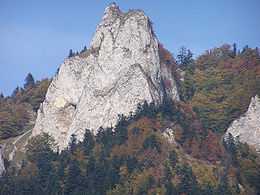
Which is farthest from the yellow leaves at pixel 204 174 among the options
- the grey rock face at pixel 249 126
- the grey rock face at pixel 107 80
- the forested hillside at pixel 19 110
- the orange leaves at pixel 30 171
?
the forested hillside at pixel 19 110

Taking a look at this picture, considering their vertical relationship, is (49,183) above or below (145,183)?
above

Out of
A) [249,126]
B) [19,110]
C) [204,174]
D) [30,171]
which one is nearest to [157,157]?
[204,174]

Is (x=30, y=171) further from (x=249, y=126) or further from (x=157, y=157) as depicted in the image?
(x=249, y=126)

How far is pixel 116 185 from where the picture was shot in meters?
50.2

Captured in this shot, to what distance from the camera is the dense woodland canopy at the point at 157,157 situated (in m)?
50.5

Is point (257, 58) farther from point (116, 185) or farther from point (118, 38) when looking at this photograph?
point (116, 185)

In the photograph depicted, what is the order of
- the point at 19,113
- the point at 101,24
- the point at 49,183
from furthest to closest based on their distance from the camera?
the point at 19,113, the point at 101,24, the point at 49,183

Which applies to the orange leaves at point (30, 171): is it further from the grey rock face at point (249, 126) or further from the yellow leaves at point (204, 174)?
the grey rock face at point (249, 126)

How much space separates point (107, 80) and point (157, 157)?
50.6ft

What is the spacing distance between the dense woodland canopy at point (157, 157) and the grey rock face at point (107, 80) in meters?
1.85

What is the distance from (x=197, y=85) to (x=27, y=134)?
99.6 feet

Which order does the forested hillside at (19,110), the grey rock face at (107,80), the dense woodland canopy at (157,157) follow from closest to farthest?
1. the dense woodland canopy at (157,157)
2. the grey rock face at (107,80)
3. the forested hillside at (19,110)

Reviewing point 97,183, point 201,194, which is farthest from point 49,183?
point 201,194

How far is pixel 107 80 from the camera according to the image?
6288cm
